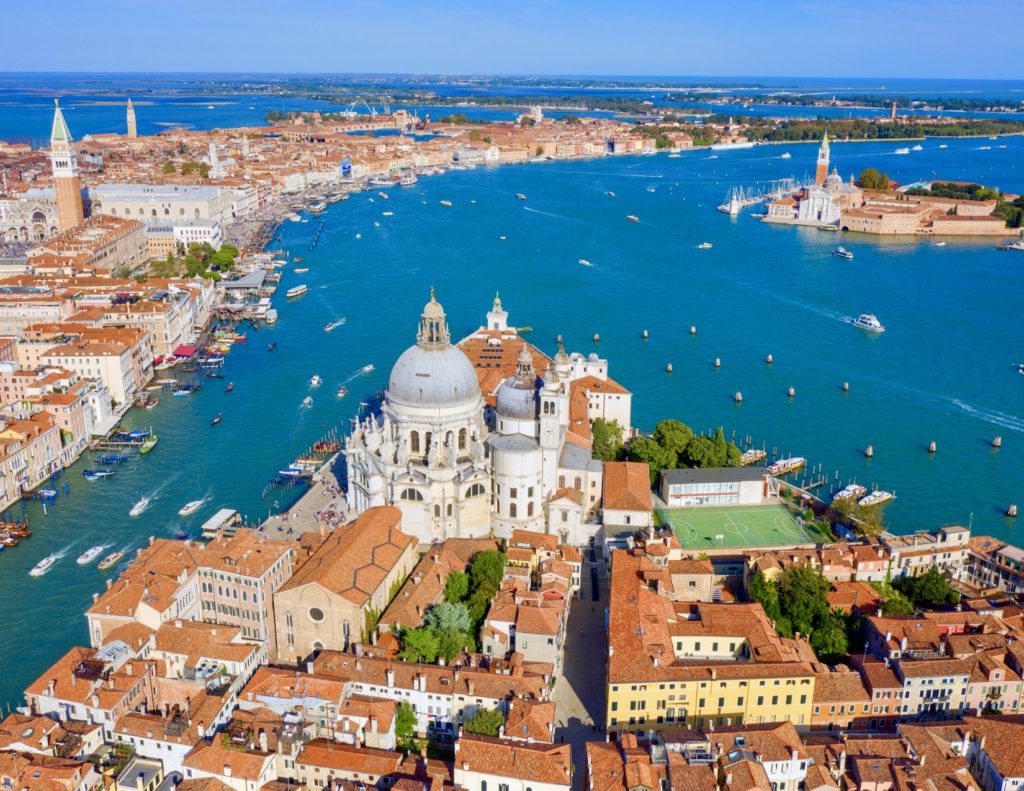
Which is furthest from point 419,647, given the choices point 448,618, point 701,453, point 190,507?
point 701,453

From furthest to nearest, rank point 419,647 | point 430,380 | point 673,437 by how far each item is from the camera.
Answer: point 673,437
point 430,380
point 419,647

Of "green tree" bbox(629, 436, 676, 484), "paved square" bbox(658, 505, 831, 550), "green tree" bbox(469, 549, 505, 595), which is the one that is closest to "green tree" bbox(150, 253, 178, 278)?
"green tree" bbox(629, 436, 676, 484)

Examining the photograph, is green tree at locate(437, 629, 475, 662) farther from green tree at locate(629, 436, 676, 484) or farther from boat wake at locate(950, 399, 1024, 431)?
boat wake at locate(950, 399, 1024, 431)

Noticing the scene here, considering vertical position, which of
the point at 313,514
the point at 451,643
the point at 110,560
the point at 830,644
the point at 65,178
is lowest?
the point at 110,560

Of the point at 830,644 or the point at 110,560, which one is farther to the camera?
the point at 110,560

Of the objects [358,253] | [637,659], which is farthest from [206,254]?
[637,659]

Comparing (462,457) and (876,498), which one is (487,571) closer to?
(462,457)

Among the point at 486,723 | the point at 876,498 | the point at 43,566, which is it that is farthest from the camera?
the point at 876,498
